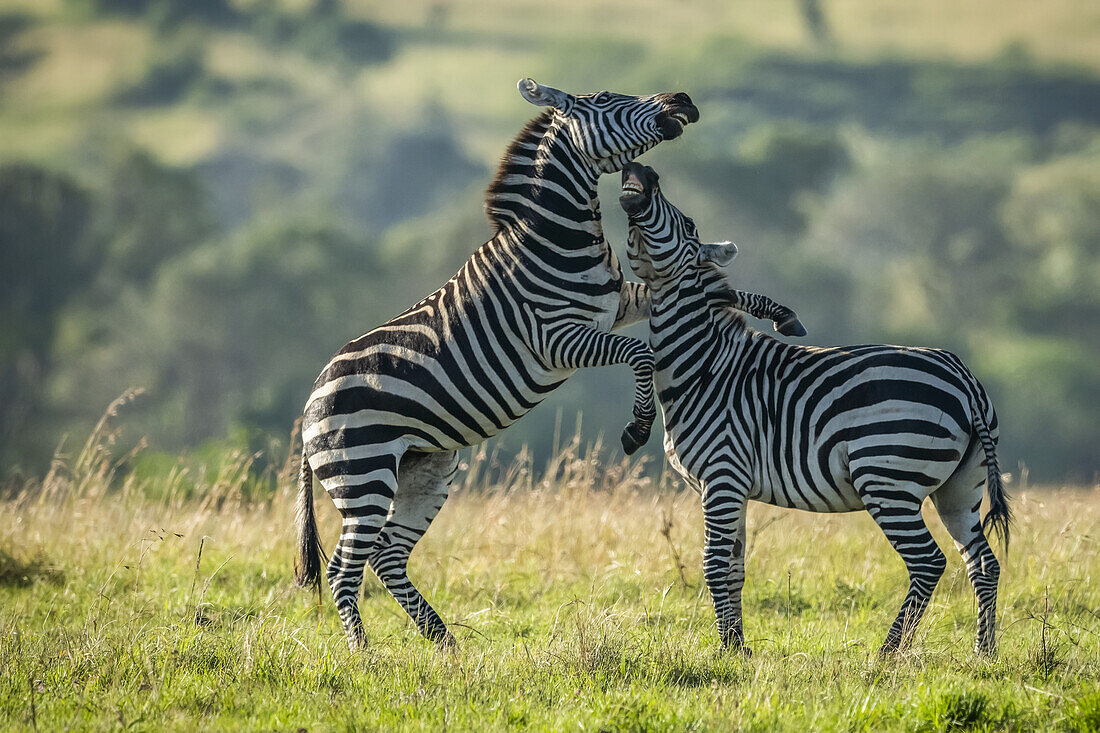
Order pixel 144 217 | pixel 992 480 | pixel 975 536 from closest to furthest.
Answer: pixel 992 480, pixel 975 536, pixel 144 217

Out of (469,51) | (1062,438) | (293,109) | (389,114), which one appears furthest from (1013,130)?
(293,109)

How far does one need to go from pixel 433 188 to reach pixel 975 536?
59.9 metres

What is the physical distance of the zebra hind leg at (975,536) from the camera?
19.5 ft

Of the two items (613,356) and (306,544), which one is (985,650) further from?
(306,544)

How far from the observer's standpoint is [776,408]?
20.7ft

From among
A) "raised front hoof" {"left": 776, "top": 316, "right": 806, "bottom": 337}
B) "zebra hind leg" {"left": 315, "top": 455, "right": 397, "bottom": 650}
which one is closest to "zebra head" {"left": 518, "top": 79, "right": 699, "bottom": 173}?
"raised front hoof" {"left": 776, "top": 316, "right": 806, "bottom": 337}

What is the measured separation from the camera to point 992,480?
5.77 m

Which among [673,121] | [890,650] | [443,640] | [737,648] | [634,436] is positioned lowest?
[443,640]

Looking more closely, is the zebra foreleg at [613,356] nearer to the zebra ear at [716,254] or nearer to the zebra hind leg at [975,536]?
the zebra ear at [716,254]

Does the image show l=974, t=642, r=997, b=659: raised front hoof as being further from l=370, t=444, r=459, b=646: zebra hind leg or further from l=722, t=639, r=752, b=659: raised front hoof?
l=370, t=444, r=459, b=646: zebra hind leg

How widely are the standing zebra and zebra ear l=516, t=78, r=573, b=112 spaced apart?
66 centimetres

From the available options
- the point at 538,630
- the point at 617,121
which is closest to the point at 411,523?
the point at 538,630

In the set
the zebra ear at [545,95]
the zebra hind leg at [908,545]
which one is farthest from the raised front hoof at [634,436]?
the zebra ear at [545,95]

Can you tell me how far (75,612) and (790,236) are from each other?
158 ft
